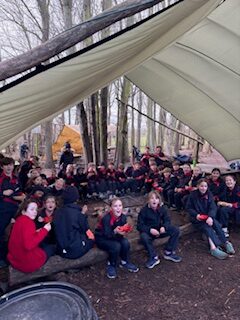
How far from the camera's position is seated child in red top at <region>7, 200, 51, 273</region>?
12.1ft

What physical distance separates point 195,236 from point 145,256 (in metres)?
1.18

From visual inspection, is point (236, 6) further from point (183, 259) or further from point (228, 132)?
point (183, 259)

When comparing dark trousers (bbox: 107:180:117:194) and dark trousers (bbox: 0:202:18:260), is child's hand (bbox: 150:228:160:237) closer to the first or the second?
dark trousers (bbox: 0:202:18:260)

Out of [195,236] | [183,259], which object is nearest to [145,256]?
[183,259]

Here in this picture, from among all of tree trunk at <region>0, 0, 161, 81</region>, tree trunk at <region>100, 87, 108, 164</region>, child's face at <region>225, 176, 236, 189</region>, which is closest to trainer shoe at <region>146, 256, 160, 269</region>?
child's face at <region>225, 176, 236, 189</region>

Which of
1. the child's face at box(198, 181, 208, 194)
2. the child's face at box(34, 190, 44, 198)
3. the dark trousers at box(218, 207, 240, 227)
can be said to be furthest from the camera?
the child's face at box(34, 190, 44, 198)

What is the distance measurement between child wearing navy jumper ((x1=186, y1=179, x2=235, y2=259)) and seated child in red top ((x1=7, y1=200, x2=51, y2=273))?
100 inches

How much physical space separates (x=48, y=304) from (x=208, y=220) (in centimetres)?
326

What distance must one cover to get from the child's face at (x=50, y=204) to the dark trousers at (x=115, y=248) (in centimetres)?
80

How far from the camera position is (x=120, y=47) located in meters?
2.91

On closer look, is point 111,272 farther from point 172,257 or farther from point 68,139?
point 68,139

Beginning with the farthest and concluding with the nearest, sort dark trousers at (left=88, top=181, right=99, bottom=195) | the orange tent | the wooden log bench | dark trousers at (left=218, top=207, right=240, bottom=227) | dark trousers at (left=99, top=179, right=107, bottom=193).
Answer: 1. the orange tent
2. dark trousers at (left=99, top=179, right=107, bottom=193)
3. dark trousers at (left=88, top=181, right=99, bottom=195)
4. dark trousers at (left=218, top=207, right=240, bottom=227)
5. the wooden log bench

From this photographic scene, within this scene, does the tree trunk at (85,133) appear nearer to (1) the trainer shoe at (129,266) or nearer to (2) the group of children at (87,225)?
(2) the group of children at (87,225)

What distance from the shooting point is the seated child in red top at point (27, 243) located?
12.1ft
